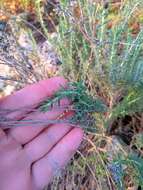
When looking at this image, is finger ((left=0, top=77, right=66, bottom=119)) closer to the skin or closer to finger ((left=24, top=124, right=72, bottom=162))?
the skin

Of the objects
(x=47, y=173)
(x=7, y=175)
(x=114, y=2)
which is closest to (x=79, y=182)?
(x=47, y=173)

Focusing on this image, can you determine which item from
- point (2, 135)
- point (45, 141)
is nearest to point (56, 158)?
point (45, 141)

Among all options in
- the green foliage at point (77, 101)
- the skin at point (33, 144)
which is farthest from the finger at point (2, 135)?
the green foliage at point (77, 101)

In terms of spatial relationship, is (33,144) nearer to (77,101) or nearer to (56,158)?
(56,158)

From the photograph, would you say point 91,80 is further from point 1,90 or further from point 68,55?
point 1,90

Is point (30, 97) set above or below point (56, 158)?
→ above

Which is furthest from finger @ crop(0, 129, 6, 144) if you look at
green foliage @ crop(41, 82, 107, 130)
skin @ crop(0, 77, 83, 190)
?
green foliage @ crop(41, 82, 107, 130)
